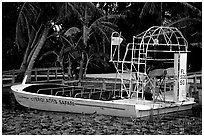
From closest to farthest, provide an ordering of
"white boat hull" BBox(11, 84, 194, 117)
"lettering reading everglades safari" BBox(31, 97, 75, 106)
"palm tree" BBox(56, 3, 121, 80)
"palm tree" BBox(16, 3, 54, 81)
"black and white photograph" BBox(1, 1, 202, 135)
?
"black and white photograph" BBox(1, 1, 202, 135) → "white boat hull" BBox(11, 84, 194, 117) → "lettering reading everglades safari" BBox(31, 97, 75, 106) → "palm tree" BBox(16, 3, 54, 81) → "palm tree" BBox(56, 3, 121, 80)

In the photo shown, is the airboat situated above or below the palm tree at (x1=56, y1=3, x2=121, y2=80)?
below

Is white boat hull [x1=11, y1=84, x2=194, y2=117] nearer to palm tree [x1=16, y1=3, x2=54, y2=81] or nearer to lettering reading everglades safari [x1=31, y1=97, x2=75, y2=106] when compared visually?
lettering reading everglades safari [x1=31, y1=97, x2=75, y2=106]

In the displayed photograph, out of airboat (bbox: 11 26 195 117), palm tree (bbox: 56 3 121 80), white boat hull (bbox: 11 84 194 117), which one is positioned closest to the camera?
white boat hull (bbox: 11 84 194 117)

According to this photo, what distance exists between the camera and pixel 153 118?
955cm

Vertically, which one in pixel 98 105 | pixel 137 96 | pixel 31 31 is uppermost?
pixel 31 31

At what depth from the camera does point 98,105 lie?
9930 millimetres

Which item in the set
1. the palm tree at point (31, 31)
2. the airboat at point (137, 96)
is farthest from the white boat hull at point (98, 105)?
the palm tree at point (31, 31)

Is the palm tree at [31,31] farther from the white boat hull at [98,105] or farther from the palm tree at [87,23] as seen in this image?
the white boat hull at [98,105]

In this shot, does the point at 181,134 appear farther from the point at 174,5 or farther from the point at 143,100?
the point at 174,5

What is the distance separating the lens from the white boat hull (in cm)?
961

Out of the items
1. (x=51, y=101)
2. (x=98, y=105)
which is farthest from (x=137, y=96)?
(x=51, y=101)

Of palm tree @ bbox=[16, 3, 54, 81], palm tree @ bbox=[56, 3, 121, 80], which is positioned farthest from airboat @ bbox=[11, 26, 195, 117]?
palm tree @ bbox=[56, 3, 121, 80]

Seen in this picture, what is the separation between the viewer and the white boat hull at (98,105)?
9609mm

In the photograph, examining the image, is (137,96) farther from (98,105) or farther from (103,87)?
(103,87)
